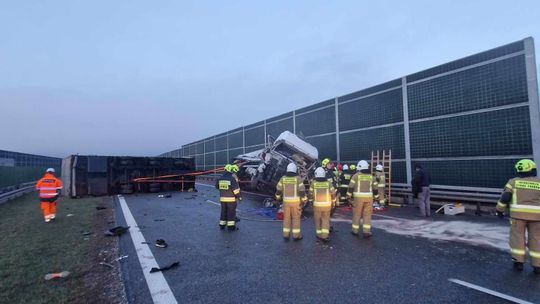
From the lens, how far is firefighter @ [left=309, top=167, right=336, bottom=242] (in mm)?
6816

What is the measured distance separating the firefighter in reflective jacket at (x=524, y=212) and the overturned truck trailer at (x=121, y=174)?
1905 cm

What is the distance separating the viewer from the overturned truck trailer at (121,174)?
1789 centimetres

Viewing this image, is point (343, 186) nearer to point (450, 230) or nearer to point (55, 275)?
point (450, 230)

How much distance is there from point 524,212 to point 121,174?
64.2 ft

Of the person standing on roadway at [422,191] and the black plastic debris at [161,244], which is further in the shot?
the person standing on roadway at [422,191]

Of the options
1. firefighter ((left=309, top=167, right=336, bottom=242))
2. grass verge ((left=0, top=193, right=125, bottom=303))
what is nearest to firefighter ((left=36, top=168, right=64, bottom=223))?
grass verge ((left=0, top=193, right=125, bottom=303))

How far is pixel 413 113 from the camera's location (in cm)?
1311

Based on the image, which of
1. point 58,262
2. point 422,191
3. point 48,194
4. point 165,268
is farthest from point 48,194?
point 422,191

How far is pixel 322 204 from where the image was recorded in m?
7.00

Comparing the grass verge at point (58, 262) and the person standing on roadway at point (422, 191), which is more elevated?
the person standing on roadway at point (422, 191)

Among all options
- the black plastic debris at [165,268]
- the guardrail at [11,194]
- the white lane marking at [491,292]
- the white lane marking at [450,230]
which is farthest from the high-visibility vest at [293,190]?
the guardrail at [11,194]

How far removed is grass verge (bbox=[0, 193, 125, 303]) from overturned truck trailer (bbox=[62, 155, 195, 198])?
8.73 meters

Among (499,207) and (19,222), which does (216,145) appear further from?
(499,207)

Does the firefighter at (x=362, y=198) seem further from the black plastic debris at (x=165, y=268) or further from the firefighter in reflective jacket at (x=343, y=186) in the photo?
the firefighter in reflective jacket at (x=343, y=186)
